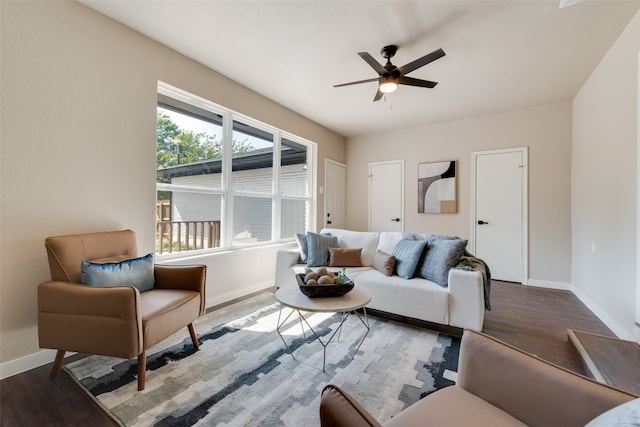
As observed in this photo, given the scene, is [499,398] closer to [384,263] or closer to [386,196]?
[384,263]

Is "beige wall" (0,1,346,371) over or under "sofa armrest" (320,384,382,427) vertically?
over

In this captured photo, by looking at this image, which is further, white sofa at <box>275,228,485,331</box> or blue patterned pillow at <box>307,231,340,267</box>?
blue patterned pillow at <box>307,231,340,267</box>

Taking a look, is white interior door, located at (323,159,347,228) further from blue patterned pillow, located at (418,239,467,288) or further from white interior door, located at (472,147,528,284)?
blue patterned pillow, located at (418,239,467,288)

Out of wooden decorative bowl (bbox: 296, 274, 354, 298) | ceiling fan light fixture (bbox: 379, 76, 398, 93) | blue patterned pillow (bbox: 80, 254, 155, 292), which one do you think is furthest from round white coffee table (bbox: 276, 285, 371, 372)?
ceiling fan light fixture (bbox: 379, 76, 398, 93)

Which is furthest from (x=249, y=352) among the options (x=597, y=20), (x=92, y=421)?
(x=597, y=20)

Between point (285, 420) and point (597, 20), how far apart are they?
377cm

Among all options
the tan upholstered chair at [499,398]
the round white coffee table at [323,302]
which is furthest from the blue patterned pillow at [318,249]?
the tan upholstered chair at [499,398]

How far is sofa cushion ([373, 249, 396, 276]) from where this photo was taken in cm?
276

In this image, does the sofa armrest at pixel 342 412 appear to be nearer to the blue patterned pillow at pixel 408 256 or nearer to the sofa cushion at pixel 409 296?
the sofa cushion at pixel 409 296

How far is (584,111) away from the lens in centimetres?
334

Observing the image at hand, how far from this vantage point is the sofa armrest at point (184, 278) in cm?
211

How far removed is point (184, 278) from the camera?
6.96 ft

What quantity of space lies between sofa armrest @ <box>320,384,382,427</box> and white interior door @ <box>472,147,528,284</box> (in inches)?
177

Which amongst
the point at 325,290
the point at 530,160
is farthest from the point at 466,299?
the point at 530,160
